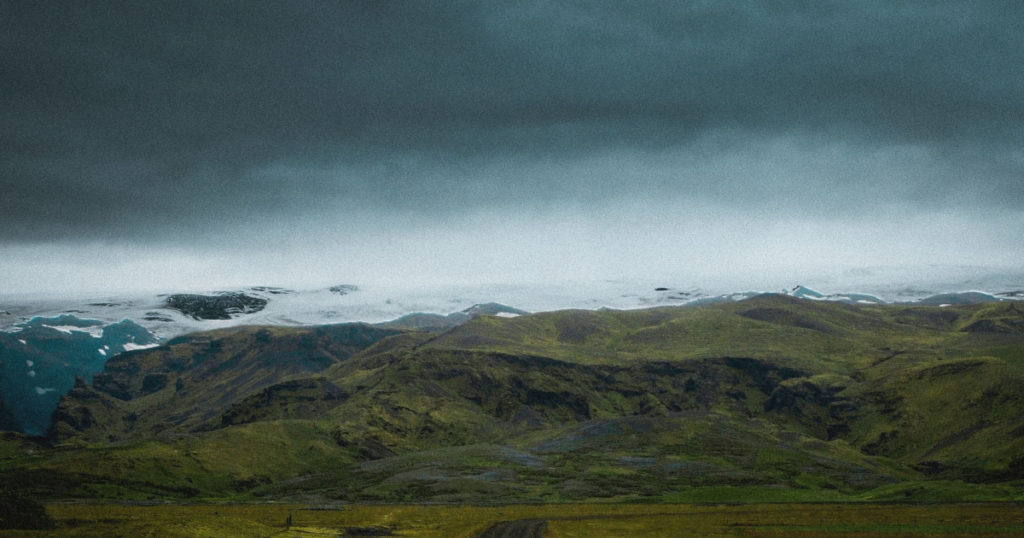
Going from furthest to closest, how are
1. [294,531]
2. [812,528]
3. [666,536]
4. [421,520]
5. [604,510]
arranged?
[604,510] < [421,520] < [812,528] < [666,536] < [294,531]

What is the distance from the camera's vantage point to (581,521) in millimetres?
157875

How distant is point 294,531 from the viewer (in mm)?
112688

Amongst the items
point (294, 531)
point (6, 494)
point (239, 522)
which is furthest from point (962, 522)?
point (6, 494)

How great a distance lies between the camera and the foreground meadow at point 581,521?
10525 centimetres

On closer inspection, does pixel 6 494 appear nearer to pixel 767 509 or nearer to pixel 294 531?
pixel 294 531

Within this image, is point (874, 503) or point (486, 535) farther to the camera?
point (874, 503)

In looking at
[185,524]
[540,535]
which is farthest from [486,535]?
[185,524]

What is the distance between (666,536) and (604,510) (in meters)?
64.3

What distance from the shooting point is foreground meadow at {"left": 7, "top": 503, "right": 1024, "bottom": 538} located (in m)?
105

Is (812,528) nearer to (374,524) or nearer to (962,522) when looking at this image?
(962,522)

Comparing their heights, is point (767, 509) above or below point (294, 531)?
below

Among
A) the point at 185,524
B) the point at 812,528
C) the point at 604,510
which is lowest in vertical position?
the point at 604,510

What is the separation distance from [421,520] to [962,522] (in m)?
105

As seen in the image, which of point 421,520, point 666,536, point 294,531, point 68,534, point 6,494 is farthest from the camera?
point 421,520
